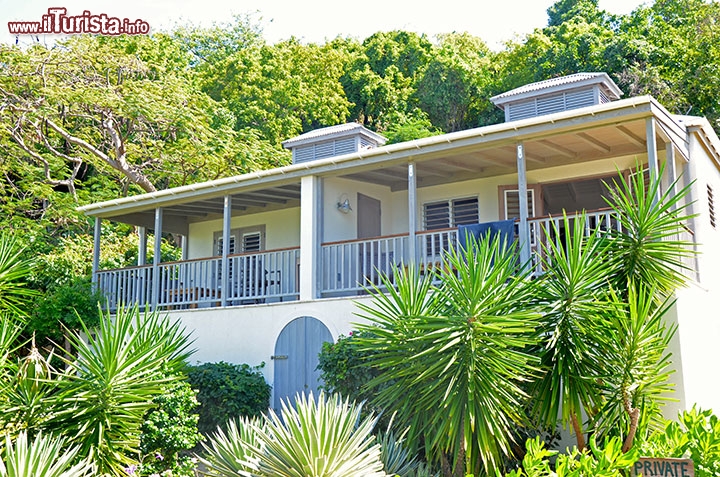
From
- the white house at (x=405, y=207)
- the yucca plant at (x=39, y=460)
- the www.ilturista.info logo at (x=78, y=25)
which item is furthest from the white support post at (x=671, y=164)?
the www.ilturista.info logo at (x=78, y=25)

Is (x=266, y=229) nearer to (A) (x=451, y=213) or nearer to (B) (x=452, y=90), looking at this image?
(A) (x=451, y=213)

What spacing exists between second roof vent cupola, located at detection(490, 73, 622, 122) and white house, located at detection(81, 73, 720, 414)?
2 centimetres

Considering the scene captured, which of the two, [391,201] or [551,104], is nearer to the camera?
Answer: [551,104]

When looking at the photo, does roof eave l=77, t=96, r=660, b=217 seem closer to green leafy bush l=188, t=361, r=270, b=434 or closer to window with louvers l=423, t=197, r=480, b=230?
window with louvers l=423, t=197, r=480, b=230

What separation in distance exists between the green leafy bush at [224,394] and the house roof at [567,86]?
23.0 ft

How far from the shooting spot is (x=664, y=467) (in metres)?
6.09

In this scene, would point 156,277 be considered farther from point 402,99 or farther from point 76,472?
point 402,99

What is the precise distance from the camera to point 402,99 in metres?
33.1

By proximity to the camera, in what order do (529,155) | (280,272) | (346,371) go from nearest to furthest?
1. (346,371)
2. (529,155)
3. (280,272)

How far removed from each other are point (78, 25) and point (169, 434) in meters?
19.8

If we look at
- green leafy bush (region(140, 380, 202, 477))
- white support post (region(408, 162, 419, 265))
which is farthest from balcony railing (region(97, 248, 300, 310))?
green leafy bush (region(140, 380, 202, 477))

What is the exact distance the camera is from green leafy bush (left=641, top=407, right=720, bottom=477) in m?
6.52

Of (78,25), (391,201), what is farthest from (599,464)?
(78,25)

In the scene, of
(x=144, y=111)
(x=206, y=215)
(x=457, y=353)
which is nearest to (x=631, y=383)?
(x=457, y=353)
